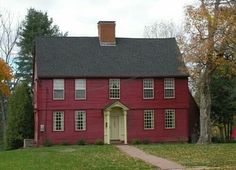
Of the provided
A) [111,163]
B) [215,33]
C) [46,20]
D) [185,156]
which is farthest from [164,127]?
[46,20]

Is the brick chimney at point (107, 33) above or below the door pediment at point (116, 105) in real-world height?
above

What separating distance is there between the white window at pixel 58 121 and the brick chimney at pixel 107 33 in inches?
332

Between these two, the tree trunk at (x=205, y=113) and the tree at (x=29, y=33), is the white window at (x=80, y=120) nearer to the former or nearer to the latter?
the tree trunk at (x=205, y=113)

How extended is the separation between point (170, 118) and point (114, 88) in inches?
229

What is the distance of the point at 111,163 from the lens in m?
27.9

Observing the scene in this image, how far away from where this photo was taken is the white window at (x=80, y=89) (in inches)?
1983

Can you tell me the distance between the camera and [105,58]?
52438 millimetres

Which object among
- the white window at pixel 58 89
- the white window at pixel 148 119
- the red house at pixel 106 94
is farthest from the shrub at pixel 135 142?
the white window at pixel 58 89

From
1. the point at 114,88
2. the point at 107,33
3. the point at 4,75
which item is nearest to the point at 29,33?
the point at 4,75

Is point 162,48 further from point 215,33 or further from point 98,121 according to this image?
point 215,33

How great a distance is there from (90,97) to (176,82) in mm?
8114

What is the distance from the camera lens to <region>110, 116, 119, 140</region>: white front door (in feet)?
165

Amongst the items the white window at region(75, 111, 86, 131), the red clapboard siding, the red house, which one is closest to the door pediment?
the red house

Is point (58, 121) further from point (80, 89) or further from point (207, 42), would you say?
point (207, 42)
